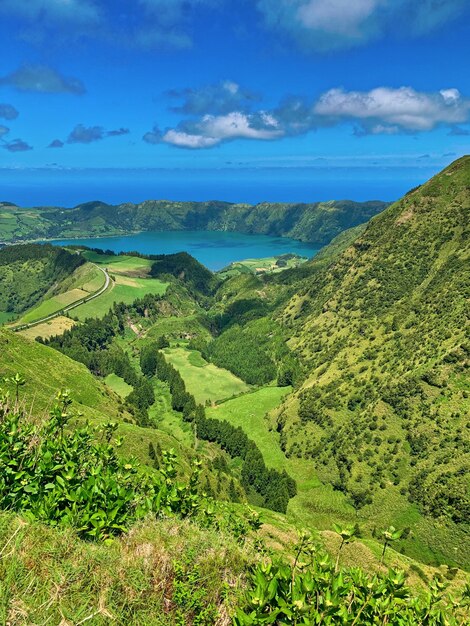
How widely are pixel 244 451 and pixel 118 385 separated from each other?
74.8 metres

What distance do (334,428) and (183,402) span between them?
61.8 metres

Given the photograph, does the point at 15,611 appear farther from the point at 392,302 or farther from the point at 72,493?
the point at 392,302

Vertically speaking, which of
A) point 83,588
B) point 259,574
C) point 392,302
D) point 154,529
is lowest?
point 392,302

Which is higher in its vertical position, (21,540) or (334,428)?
(21,540)

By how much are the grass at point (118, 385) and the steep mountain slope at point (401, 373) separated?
225 feet

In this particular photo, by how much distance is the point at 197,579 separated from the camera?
12.6m

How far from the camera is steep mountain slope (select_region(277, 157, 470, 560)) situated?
102 m

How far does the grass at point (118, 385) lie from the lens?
174 metres

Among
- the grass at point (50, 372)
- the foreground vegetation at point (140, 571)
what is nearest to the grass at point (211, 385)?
the grass at point (50, 372)

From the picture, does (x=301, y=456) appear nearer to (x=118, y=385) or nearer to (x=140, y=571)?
Result: (x=118, y=385)

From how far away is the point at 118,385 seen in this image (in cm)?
18062

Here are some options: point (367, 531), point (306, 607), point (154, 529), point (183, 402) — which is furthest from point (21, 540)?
point (183, 402)

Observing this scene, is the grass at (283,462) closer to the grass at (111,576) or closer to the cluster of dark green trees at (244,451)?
the cluster of dark green trees at (244,451)

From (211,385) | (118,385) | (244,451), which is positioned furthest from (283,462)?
(118,385)
